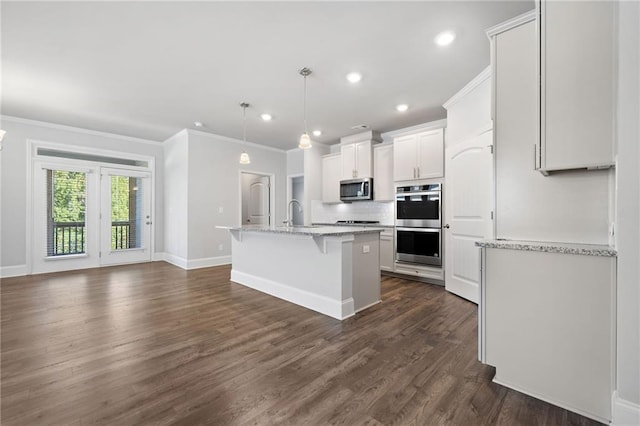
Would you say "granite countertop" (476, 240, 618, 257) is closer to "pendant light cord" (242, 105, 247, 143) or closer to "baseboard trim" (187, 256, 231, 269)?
"pendant light cord" (242, 105, 247, 143)

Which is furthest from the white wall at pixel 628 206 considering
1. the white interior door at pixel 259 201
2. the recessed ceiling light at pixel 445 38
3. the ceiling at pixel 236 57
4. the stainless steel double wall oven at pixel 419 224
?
the white interior door at pixel 259 201

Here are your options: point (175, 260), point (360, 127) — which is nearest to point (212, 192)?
point (175, 260)

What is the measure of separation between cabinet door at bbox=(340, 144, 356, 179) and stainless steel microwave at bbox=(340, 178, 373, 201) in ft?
0.42

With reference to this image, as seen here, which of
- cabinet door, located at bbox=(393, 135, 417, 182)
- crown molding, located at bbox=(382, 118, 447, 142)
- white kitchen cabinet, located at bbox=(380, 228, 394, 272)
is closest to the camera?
crown molding, located at bbox=(382, 118, 447, 142)

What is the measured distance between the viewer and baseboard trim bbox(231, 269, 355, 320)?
2924 millimetres

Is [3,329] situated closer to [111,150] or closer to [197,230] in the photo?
[197,230]

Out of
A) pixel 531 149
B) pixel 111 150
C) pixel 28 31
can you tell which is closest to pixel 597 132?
pixel 531 149

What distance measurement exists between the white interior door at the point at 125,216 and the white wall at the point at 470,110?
609 cm

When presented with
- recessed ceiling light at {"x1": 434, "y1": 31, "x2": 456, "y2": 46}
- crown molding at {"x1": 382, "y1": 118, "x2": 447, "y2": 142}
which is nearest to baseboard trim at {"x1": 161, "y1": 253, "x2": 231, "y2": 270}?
crown molding at {"x1": 382, "y1": 118, "x2": 447, "y2": 142}

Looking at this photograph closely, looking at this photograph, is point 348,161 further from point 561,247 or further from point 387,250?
point 561,247

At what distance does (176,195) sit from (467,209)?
538 centimetres

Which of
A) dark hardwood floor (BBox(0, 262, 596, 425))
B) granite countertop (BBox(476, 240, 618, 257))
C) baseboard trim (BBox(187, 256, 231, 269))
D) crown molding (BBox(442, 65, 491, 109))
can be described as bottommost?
dark hardwood floor (BBox(0, 262, 596, 425))

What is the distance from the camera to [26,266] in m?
4.86

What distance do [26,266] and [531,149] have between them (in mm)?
7266
